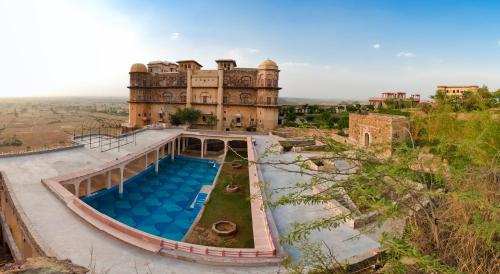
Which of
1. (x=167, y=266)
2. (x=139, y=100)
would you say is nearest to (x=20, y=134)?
(x=139, y=100)

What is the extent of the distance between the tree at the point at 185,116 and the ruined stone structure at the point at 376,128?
750 inches

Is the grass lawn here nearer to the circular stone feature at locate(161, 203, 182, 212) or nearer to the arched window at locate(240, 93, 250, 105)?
the circular stone feature at locate(161, 203, 182, 212)

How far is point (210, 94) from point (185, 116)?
4.60 meters

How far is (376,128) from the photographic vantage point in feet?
84.8

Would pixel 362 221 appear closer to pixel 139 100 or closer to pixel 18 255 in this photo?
pixel 18 255

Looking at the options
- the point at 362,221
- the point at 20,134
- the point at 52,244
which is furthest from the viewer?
the point at 20,134

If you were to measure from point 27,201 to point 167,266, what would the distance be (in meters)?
7.78

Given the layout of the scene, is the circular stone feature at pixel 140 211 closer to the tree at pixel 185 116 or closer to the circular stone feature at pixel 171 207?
the circular stone feature at pixel 171 207

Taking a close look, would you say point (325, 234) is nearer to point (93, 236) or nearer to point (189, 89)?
point (93, 236)

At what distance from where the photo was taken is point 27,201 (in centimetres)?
1253

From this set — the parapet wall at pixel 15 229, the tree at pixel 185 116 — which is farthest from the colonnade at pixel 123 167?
the tree at pixel 185 116

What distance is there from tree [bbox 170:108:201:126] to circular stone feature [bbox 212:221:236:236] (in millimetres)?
25299

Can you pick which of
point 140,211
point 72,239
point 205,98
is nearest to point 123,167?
point 140,211

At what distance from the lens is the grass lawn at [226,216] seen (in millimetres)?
13117
